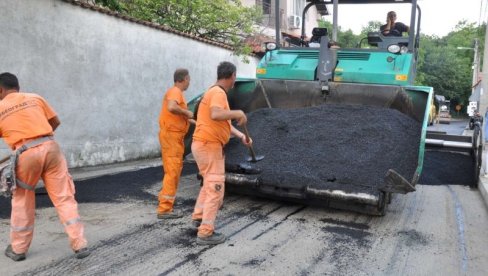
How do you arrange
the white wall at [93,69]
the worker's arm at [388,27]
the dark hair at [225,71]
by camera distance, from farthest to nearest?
the worker's arm at [388,27] → the white wall at [93,69] → the dark hair at [225,71]

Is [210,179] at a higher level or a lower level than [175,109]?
lower

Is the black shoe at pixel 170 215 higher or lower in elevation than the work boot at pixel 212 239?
lower

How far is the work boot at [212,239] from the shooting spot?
3621 millimetres

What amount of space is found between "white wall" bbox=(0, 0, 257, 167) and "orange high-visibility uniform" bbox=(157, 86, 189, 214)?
8.71 feet

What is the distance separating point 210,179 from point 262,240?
70 centimetres

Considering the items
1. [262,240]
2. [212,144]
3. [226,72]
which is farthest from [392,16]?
[262,240]

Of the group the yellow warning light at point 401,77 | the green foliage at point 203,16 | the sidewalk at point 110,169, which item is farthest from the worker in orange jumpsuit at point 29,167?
the green foliage at point 203,16

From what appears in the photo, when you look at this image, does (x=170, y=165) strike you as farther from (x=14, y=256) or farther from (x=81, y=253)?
(x=14, y=256)

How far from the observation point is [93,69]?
23.2 ft

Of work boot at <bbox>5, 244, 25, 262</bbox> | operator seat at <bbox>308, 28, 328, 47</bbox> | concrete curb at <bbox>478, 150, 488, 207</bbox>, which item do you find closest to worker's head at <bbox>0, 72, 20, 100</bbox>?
work boot at <bbox>5, 244, 25, 262</bbox>

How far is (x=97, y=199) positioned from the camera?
4.98m

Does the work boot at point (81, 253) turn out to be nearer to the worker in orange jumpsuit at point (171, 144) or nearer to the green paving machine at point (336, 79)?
the worker in orange jumpsuit at point (171, 144)

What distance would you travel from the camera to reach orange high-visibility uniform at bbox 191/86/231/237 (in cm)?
364

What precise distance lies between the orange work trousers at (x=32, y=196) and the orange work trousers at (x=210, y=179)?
3.14 ft
